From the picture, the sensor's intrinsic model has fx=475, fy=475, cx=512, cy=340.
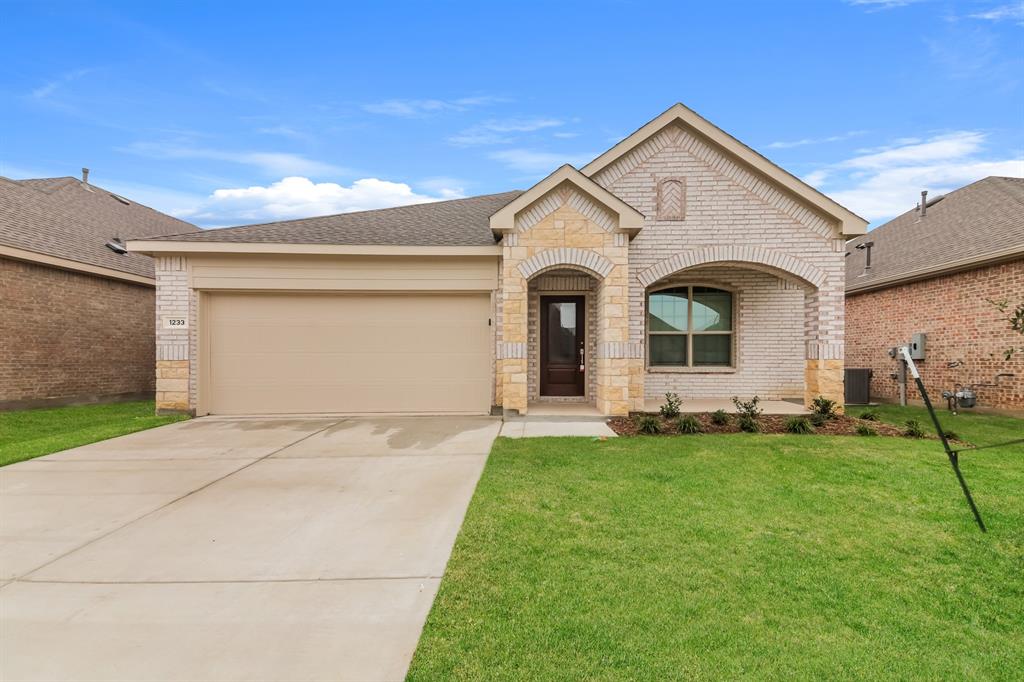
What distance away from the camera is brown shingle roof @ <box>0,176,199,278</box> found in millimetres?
11891

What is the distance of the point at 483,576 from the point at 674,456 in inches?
157

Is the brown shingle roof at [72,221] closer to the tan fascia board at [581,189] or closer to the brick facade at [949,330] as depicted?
the tan fascia board at [581,189]

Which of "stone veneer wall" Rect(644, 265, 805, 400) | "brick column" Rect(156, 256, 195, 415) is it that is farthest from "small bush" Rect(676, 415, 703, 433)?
"brick column" Rect(156, 256, 195, 415)

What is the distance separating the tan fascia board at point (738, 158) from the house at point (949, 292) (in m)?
3.47

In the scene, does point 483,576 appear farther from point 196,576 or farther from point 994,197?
point 994,197

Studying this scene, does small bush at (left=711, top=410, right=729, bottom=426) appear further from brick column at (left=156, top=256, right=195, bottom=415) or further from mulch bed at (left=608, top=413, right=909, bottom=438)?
brick column at (left=156, top=256, right=195, bottom=415)

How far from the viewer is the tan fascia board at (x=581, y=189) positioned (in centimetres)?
907

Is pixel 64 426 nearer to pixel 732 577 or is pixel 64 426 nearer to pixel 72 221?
pixel 72 221

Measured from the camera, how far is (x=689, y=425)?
26.4 ft

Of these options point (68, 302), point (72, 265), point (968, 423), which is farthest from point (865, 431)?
point (68, 302)

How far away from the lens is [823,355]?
9.81 m

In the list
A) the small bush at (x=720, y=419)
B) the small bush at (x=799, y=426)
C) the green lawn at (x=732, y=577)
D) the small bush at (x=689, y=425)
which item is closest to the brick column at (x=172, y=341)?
the green lawn at (x=732, y=577)

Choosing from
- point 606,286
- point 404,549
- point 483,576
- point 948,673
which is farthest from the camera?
point 606,286

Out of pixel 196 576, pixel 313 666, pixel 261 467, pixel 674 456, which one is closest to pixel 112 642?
pixel 196 576
